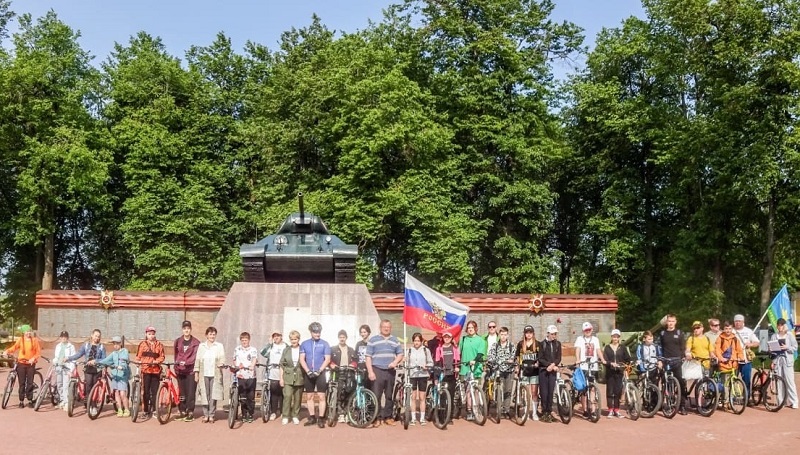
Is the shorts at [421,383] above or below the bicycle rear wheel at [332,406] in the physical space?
above

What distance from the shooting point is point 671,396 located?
12000 mm

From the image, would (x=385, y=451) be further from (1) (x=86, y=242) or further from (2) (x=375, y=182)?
(1) (x=86, y=242)

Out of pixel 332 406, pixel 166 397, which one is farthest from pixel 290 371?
pixel 166 397

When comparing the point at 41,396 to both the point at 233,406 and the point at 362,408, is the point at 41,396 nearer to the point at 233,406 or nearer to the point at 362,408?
the point at 233,406

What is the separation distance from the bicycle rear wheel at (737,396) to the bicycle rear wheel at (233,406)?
25.6ft

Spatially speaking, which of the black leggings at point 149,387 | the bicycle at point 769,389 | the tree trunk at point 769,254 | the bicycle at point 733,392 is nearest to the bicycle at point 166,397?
the black leggings at point 149,387

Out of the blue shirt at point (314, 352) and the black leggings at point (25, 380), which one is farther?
the black leggings at point (25, 380)

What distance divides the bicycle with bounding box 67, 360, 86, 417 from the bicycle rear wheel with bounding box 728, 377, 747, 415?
33.9 feet

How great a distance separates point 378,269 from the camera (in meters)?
31.0

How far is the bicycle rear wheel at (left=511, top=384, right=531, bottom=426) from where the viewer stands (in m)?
11.3

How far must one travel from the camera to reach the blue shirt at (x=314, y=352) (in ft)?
37.3

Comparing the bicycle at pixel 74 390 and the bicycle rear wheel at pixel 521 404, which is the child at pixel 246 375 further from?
the bicycle rear wheel at pixel 521 404

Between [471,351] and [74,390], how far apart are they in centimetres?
614

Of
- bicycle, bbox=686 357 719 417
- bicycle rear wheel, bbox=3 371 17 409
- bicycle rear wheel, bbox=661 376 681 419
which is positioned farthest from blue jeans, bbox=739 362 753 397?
bicycle rear wheel, bbox=3 371 17 409
